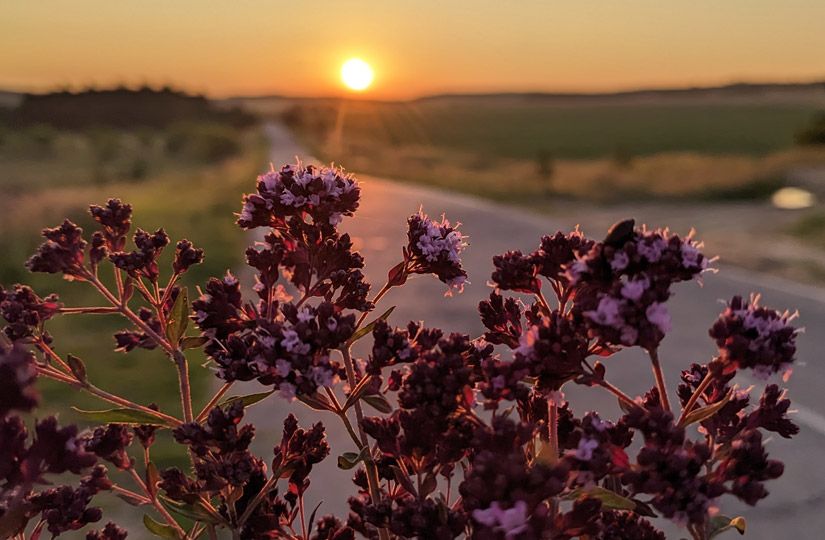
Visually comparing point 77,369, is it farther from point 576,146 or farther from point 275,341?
point 576,146

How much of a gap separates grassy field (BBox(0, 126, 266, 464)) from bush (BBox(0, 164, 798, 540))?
15.9 feet

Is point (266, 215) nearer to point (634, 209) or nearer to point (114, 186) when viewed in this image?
point (634, 209)

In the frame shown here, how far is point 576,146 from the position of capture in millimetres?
64375

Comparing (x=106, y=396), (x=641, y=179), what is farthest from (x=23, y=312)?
(x=641, y=179)

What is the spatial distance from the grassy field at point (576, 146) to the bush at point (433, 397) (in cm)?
182

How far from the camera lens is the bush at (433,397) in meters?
1.18

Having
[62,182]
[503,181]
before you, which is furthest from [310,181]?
[62,182]

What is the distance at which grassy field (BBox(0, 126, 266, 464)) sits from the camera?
305 inches

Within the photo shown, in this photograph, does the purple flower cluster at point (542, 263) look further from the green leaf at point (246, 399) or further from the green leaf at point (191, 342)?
the green leaf at point (191, 342)

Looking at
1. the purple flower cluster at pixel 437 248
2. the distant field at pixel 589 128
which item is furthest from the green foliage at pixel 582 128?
the purple flower cluster at pixel 437 248

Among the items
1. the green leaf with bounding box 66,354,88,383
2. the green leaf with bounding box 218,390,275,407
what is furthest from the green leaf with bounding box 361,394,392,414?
the green leaf with bounding box 66,354,88,383

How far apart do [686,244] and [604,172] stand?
114 feet

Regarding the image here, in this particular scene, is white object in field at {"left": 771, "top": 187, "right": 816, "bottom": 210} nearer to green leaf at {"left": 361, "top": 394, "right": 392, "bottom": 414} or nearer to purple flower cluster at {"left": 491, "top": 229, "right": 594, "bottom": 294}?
purple flower cluster at {"left": 491, "top": 229, "right": 594, "bottom": 294}

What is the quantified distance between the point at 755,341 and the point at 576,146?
6508 centimetres
